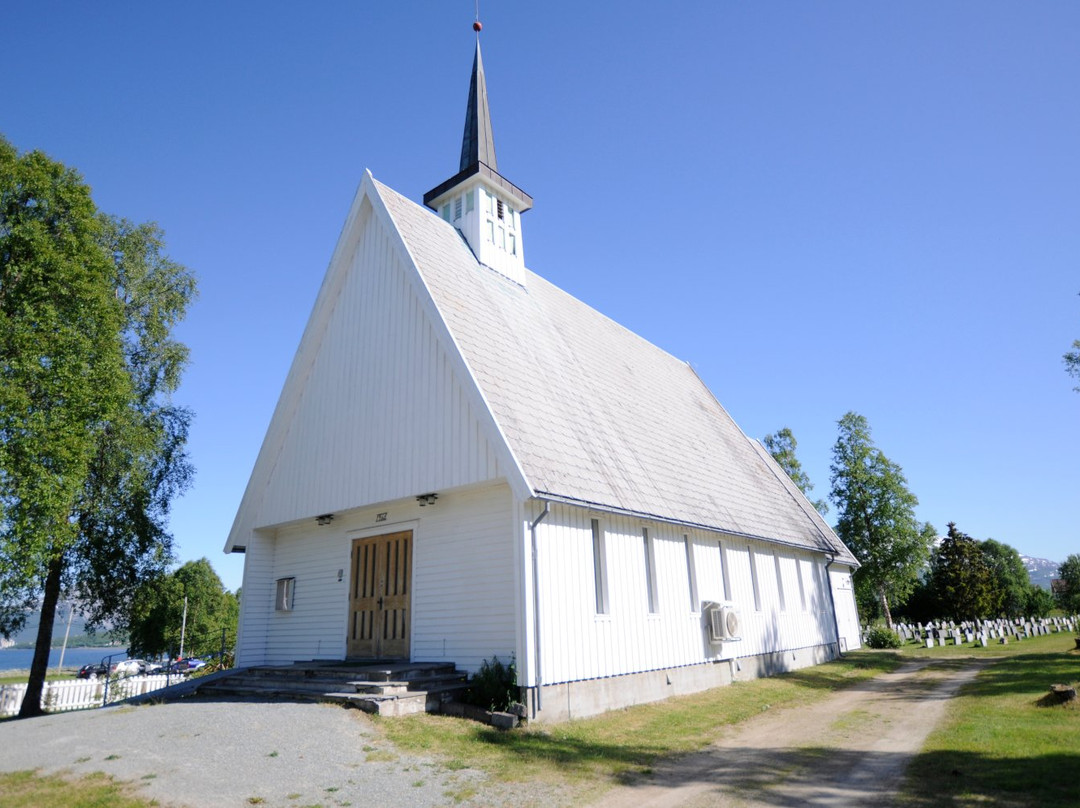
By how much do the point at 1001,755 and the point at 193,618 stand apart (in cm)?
5938

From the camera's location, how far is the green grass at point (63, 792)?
666 centimetres

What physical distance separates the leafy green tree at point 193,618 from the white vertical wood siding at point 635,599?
137ft

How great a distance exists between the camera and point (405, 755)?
834 centimetres

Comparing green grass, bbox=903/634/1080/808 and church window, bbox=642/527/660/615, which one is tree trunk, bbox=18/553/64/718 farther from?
green grass, bbox=903/634/1080/808

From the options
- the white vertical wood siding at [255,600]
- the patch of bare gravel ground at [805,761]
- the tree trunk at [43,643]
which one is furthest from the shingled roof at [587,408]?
the tree trunk at [43,643]

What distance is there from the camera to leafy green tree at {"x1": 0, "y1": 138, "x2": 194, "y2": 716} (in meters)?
15.3

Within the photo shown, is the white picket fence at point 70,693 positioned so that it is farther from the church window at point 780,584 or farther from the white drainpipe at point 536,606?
the church window at point 780,584

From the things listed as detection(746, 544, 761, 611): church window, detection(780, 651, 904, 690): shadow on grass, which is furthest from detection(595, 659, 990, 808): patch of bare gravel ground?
detection(746, 544, 761, 611): church window

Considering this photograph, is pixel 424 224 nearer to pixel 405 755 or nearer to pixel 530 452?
pixel 530 452

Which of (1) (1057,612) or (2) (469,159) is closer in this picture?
(2) (469,159)

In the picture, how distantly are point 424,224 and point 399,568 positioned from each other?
8.57 meters

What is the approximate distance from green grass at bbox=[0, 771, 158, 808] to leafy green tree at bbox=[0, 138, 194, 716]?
941 cm

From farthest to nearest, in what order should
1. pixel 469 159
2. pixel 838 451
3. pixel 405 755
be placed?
1. pixel 838 451
2. pixel 469 159
3. pixel 405 755

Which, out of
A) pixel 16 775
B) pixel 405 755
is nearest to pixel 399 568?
pixel 405 755
